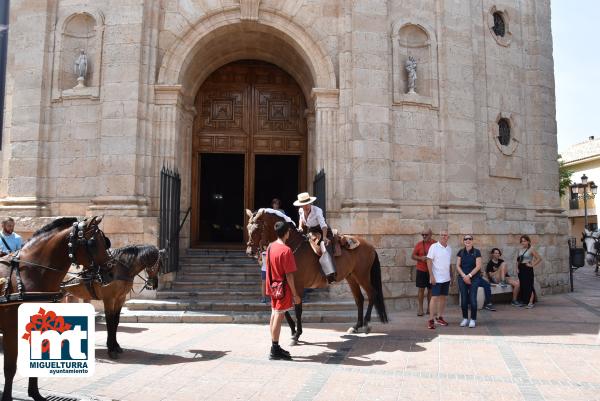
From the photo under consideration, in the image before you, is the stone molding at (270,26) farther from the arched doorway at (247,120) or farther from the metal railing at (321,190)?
the metal railing at (321,190)

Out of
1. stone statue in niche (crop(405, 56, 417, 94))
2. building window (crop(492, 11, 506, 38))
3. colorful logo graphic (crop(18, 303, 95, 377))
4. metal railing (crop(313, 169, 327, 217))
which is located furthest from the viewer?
building window (crop(492, 11, 506, 38))

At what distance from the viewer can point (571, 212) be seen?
41500 mm

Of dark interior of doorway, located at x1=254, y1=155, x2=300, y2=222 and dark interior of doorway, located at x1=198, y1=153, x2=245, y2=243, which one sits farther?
dark interior of doorway, located at x1=254, y1=155, x2=300, y2=222

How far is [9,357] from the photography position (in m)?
4.47

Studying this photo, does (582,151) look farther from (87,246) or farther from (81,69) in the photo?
(87,246)

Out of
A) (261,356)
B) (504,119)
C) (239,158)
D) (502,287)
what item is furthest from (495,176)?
(261,356)

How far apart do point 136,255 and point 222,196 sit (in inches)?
341

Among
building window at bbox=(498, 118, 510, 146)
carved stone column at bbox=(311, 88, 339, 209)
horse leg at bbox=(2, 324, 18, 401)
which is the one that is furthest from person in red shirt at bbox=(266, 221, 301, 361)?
building window at bbox=(498, 118, 510, 146)

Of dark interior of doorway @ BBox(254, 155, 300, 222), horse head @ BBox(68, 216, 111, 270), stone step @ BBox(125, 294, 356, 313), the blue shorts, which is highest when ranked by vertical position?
dark interior of doorway @ BBox(254, 155, 300, 222)

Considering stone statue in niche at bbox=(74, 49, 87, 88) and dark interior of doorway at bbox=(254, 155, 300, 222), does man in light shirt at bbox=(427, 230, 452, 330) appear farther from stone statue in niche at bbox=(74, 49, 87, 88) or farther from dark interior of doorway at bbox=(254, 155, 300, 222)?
stone statue in niche at bbox=(74, 49, 87, 88)

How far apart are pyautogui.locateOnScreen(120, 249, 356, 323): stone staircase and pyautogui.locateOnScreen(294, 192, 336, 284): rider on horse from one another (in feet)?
6.41

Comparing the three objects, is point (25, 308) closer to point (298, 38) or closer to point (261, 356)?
point (261, 356)

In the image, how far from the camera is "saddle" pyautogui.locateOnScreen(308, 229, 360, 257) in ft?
25.0

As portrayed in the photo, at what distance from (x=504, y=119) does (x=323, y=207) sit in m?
Result: 6.66
